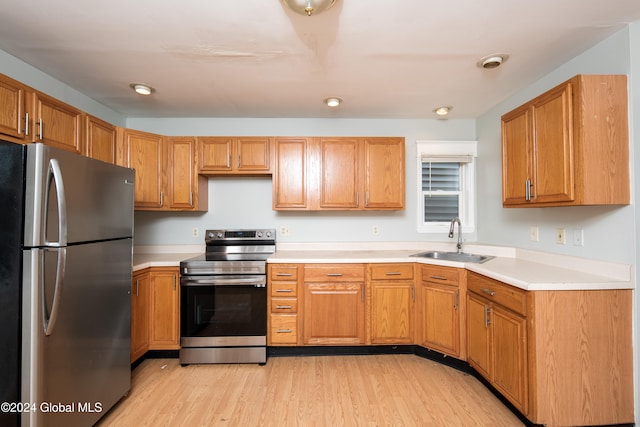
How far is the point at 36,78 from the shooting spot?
2189mm

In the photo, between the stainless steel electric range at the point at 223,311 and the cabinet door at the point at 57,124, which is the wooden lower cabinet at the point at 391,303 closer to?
the stainless steel electric range at the point at 223,311

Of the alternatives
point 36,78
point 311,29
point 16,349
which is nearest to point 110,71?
point 36,78

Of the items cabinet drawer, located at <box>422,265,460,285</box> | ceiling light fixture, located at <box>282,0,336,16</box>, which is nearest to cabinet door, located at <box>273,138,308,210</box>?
cabinet drawer, located at <box>422,265,460,285</box>

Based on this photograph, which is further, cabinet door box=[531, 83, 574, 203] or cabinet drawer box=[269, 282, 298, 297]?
cabinet drawer box=[269, 282, 298, 297]

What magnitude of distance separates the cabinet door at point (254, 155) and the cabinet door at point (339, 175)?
0.56m

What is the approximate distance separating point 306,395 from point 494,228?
2.35 meters

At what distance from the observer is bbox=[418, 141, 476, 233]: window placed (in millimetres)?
3299

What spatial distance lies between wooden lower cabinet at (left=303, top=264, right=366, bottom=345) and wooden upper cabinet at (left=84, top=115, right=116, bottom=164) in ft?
6.41

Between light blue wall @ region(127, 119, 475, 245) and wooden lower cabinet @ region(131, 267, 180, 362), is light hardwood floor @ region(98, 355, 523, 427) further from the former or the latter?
light blue wall @ region(127, 119, 475, 245)

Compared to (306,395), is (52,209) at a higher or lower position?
higher

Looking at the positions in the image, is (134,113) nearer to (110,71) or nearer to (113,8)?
(110,71)

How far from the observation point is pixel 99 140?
243cm

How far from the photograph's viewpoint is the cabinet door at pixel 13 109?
5.48 ft

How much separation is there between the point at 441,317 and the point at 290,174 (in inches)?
75.2
